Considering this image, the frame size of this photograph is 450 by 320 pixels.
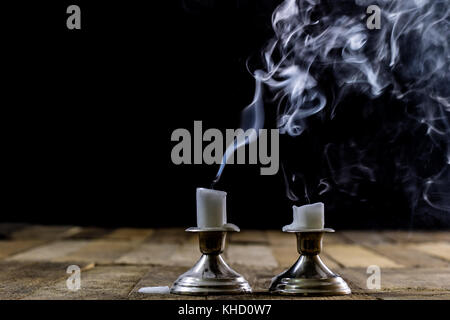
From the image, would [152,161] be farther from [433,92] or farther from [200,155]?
[433,92]

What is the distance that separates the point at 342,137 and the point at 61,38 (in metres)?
1.46

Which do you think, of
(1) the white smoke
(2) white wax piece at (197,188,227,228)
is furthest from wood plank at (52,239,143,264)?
(2) white wax piece at (197,188,227,228)

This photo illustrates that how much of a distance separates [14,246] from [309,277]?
1.71 metres

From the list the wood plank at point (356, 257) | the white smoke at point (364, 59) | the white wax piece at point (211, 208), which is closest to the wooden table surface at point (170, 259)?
the wood plank at point (356, 257)

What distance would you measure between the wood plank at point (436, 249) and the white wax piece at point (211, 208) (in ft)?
4.12

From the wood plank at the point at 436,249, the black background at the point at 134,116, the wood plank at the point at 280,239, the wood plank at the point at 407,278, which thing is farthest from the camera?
the black background at the point at 134,116

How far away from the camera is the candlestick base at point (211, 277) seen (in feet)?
4.76

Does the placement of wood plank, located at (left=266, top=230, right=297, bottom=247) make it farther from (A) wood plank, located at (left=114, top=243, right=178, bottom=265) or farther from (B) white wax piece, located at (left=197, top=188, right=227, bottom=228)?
(B) white wax piece, located at (left=197, top=188, right=227, bottom=228)

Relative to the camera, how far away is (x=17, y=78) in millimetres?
3670

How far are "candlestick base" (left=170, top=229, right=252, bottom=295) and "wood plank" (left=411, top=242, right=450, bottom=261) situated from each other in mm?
1206

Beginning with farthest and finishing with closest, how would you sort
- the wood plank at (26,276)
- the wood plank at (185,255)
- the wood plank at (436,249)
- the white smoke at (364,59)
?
the wood plank at (436,249) < the wood plank at (185,255) < the white smoke at (364,59) < the wood plank at (26,276)

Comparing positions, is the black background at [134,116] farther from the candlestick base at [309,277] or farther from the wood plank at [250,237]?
the candlestick base at [309,277]

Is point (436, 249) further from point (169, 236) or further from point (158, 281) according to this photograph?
point (158, 281)

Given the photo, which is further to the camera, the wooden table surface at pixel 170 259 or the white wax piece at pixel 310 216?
the wooden table surface at pixel 170 259
